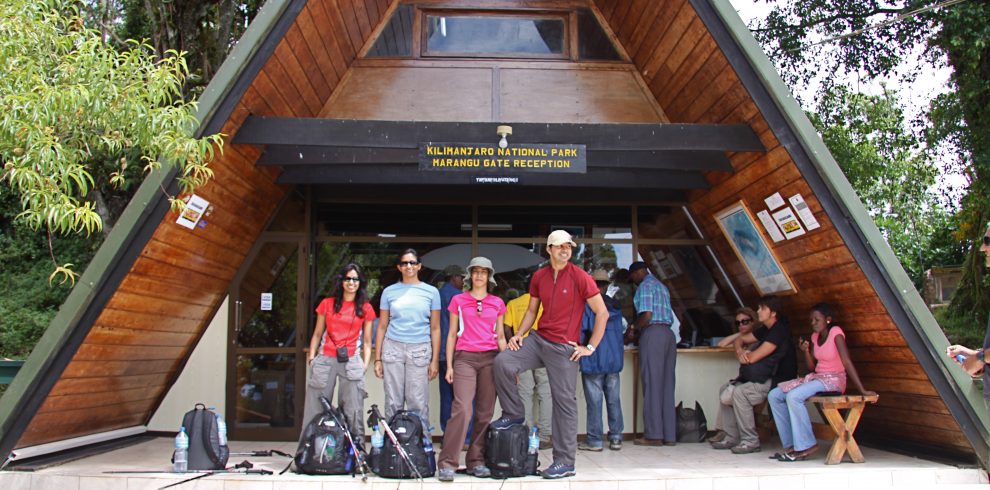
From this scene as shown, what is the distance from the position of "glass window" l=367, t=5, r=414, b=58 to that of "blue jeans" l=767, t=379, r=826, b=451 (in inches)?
175

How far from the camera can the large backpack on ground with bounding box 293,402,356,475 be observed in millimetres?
5371

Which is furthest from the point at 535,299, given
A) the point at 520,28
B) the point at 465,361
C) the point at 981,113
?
the point at 981,113

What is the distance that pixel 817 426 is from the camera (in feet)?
23.5

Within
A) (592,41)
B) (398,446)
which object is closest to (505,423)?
(398,446)

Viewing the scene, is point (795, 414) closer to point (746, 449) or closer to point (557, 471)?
point (746, 449)

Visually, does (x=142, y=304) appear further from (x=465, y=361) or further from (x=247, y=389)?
(x=465, y=361)

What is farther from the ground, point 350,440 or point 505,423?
point 505,423

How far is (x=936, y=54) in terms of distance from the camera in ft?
40.5

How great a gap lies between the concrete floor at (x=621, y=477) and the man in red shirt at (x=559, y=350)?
1.00 feet

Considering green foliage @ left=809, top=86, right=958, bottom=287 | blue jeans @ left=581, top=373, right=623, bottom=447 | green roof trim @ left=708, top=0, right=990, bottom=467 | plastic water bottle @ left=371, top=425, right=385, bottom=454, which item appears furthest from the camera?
green foliage @ left=809, top=86, right=958, bottom=287

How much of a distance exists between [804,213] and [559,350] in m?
2.29

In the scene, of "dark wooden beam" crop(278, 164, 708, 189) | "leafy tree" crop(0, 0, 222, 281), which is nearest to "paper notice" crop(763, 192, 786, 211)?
"dark wooden beam" crop(278, 164, 708, 189)

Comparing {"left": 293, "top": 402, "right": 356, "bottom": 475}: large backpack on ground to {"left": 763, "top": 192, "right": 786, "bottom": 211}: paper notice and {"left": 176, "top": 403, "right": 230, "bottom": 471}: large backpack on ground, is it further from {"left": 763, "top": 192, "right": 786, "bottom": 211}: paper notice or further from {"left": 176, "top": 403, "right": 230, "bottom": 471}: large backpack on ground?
{"left": 763, "top": 192, "right": 786, "bottom": 211}: paper notice

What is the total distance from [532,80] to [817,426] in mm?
4055
